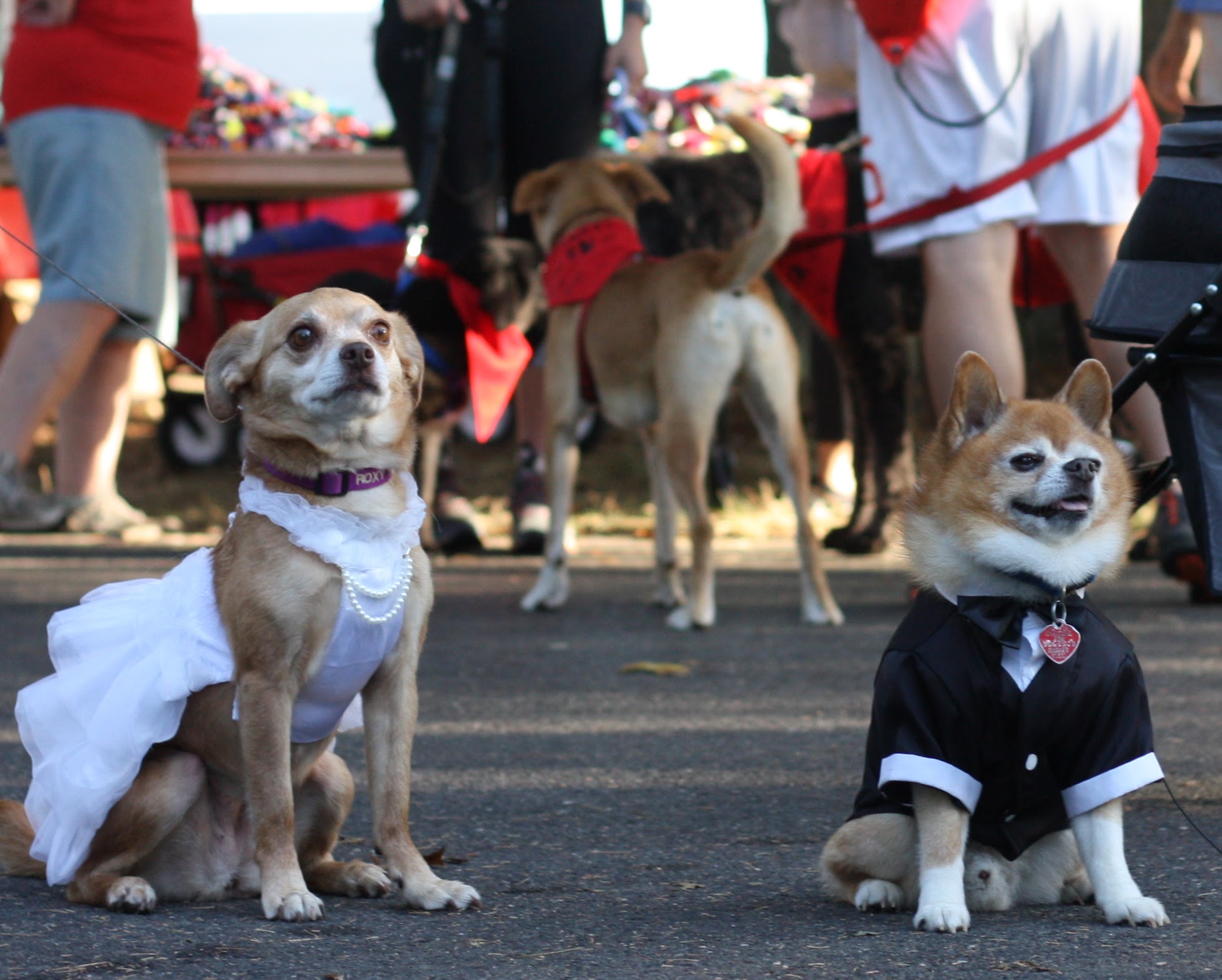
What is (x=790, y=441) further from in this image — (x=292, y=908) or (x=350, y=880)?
(x=292, y=908)

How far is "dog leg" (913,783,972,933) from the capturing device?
6.67 feet

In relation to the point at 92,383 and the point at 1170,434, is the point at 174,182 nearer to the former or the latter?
the point at 92,383

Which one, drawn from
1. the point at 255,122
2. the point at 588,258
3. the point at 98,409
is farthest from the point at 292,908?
the point at 255,122

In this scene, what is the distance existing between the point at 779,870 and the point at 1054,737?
1.84 ft

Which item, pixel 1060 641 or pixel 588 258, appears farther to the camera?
pixel 588 258

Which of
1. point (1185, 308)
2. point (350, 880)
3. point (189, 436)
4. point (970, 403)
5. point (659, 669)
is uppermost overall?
point (1185, 308)

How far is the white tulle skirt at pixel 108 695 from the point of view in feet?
7.12

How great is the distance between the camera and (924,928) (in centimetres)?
205

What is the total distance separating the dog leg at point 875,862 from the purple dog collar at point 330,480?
0.88m

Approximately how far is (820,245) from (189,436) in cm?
395

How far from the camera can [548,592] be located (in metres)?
4.91

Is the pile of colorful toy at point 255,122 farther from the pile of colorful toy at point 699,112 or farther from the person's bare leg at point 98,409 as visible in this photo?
the person's bare leg at point 98,409

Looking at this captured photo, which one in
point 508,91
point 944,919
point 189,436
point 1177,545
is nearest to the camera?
point 944,919

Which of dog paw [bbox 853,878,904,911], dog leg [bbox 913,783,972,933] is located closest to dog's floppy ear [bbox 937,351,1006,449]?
dog leg [bbox 913,783,972,933]
